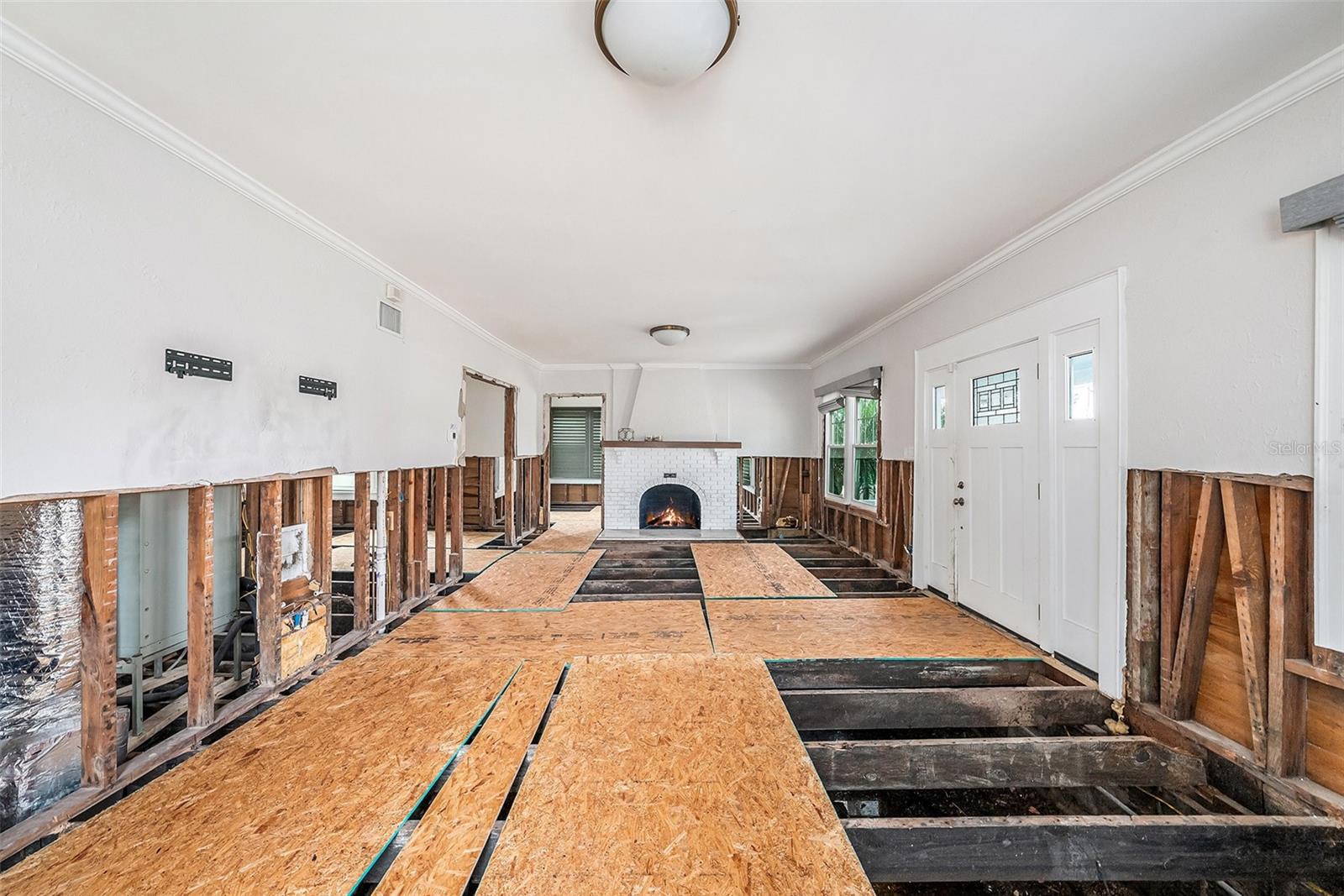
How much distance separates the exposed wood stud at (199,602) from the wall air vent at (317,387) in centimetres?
72

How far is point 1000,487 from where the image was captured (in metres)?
3.34

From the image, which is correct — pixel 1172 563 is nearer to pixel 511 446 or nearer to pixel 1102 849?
pixel 1102 849

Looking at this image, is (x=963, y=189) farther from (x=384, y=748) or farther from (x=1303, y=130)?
(x=384, y=748)

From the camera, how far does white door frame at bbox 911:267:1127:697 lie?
2416 millimetres

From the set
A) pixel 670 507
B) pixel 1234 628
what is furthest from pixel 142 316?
pixel 670 507

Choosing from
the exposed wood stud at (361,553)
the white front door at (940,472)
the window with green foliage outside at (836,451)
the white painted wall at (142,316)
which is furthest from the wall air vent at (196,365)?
the window with green foliage outside at (836,451)

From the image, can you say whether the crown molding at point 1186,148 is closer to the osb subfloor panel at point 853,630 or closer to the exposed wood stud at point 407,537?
the osb subfloor panel at point 853,630

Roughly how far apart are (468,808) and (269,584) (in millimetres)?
1841

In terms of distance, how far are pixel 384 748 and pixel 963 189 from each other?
11.5 ft

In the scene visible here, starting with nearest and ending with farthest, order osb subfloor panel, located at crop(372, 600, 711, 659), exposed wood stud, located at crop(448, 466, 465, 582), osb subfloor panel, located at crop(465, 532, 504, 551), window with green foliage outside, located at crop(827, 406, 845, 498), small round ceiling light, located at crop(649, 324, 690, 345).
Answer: osb subfloor panel, located at crop(372, 600, 711, 659)
exposed wood stud, located at crop(448, 466, 465, 582)
small round ceiling light, located at crop(649, 324, 690, 345)
osb subfloor panel, located at crop(465, 532, 504, 551)
window with green foliage outside, located at crop(827, 406, 845, 498)

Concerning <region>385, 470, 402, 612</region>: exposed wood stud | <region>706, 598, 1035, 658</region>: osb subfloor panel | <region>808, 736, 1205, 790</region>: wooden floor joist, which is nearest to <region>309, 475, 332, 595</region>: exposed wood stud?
<region>385, 470, 402, 612</region>: exposed wood stud

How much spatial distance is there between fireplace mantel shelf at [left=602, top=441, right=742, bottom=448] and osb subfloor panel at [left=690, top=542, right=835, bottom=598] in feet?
5.42

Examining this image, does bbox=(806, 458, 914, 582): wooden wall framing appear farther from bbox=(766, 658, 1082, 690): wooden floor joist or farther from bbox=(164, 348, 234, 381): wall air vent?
bbox=(164, 348, 234, 381): wall air vent

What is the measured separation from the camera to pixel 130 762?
1.96m
